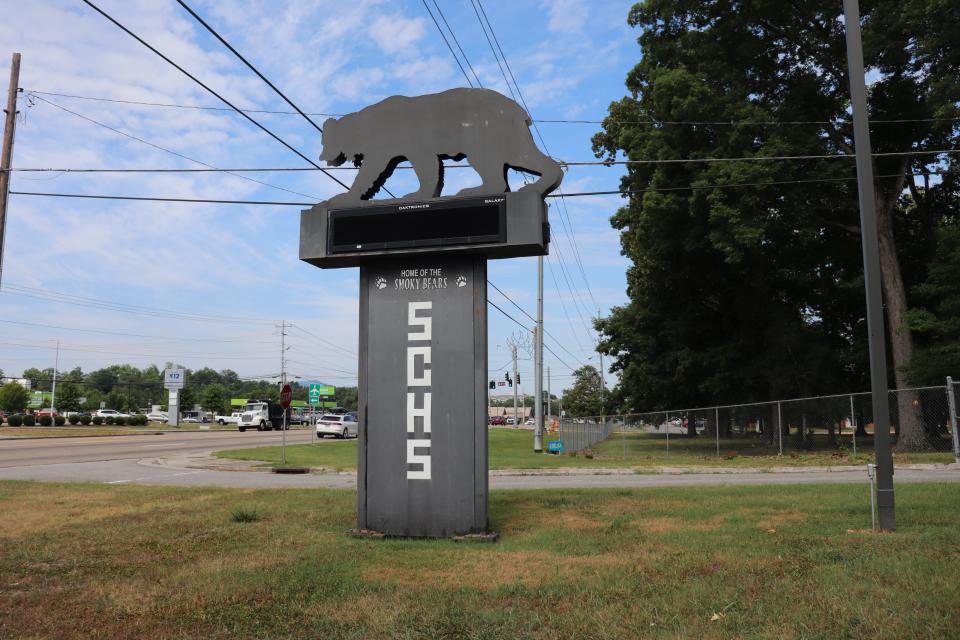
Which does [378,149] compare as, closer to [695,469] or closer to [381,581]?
[381,581]

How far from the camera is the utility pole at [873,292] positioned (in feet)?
27.5

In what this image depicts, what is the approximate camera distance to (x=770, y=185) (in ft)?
81.5

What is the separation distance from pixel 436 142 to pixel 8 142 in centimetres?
1682

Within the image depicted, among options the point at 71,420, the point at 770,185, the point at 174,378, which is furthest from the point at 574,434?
the point at 71,420

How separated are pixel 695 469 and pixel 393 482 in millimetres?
14365

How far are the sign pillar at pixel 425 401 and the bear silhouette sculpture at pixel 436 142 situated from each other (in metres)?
1.17

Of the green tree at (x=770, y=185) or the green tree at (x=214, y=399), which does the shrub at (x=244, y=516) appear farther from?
the green tree at (x=214, y=399)

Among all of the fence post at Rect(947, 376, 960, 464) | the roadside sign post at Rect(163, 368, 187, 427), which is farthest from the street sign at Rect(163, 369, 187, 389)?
the fence post at Rect(947, 376, 960, 464)

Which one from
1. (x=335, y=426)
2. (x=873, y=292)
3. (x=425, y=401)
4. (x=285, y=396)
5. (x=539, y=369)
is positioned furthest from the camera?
(x=335, y=426)

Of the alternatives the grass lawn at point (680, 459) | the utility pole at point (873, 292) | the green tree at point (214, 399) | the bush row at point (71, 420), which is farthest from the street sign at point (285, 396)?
the green tree at point (214, 399)

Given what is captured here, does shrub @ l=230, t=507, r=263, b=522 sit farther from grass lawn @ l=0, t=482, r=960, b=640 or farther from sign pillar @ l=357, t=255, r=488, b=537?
sign pillar @ l=357, t=255, r=488, b=537

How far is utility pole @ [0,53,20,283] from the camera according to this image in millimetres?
19766

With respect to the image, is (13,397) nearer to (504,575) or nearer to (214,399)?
(214,399)

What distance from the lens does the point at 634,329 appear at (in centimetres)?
3766
